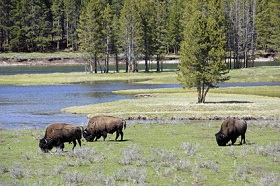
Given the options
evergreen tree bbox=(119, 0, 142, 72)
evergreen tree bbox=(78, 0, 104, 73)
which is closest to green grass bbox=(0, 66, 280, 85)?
evergreen tree bbox=(119, 0, 142, 72)

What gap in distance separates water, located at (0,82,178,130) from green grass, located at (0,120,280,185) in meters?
12.4

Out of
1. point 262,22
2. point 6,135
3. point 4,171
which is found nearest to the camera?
point 4,171

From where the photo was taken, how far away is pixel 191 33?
49844 millimetres

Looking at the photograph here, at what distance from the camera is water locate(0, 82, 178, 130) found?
39.9m

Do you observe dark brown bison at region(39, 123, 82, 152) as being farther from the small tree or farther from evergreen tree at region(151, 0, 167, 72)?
evergreen tree at region(151, 0, 167, 72)

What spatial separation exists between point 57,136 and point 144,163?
471 cm

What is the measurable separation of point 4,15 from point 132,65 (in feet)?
226

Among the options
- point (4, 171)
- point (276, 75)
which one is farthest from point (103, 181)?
point (276, 75)

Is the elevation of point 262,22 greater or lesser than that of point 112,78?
greater

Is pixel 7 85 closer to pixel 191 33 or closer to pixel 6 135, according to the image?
pixel 191 33

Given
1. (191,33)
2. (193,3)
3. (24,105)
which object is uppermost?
(193,3)

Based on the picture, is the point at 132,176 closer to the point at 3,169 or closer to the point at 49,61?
the point at 3,169

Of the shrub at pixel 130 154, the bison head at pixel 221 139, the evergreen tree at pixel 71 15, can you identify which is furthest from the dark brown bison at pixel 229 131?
the evergreen tree at pixel 71 15

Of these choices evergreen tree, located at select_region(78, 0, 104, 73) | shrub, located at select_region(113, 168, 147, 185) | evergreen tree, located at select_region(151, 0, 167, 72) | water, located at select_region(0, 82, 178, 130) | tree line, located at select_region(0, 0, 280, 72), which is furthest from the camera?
evergreen tree, located at select_region(151, 0, 167, 72)
